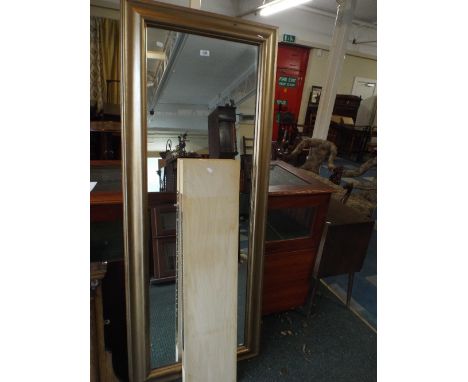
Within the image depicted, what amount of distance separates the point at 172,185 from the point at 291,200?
661mm

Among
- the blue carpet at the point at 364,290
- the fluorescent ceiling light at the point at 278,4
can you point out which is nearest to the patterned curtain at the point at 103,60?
the fluorescent ceiling light at the point at 278,4

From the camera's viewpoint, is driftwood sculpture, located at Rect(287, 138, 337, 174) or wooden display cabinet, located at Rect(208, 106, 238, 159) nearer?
wooden display cabinet, located at Rect(208, 106, 238, 159)

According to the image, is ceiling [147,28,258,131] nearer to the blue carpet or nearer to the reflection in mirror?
the reflection in mirror

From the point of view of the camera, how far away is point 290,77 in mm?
5633

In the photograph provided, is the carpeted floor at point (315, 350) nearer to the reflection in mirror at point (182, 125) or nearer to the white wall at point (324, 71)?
the reflection in mirror at point (182, 125)

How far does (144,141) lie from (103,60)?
13.6 ft

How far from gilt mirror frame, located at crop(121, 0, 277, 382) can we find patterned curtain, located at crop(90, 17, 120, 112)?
3507 mm

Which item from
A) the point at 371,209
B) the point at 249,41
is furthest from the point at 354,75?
the point at 249,41

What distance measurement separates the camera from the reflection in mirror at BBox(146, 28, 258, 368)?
3.56 feet

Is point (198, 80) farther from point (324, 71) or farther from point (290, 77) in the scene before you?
point (324, 71)

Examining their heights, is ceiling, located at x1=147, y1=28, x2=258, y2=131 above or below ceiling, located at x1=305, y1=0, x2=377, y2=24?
below

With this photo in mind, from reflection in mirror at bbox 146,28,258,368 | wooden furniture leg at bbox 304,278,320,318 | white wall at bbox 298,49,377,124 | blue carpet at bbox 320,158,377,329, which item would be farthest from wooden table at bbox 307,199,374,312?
white wall at bbox 298,49,377,124

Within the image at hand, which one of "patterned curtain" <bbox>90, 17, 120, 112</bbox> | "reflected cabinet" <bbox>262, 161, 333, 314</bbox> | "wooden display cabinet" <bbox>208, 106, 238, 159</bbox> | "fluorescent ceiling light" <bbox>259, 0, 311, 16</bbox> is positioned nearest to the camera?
"wooden display cabinet" <bbox>208, 106, 238, 159</bbox>
